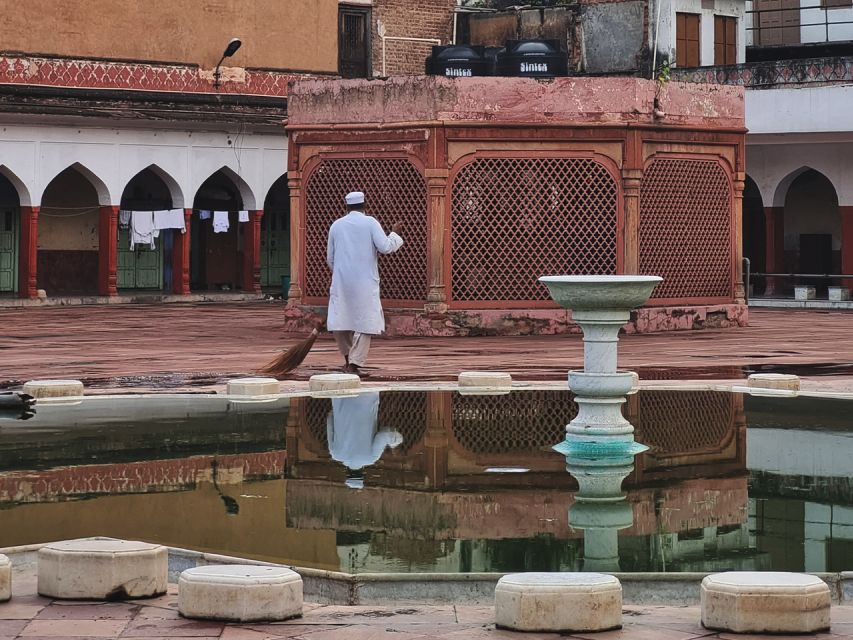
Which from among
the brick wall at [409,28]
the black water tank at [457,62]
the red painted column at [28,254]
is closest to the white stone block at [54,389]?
the black water tank at [457,62]

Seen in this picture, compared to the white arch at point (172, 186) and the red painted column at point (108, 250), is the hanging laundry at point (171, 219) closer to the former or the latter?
the white arch at point (172, 186)

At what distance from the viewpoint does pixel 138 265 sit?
113ft

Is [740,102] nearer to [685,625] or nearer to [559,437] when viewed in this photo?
[559,437]

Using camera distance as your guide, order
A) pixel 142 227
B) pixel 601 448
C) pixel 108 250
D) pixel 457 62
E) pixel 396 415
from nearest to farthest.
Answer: pixel 601 448 → pixel 396 415 → pixel 457 62 → pixel 108 250 → pixel 142 227

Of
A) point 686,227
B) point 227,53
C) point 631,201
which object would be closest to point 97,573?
point 631,201

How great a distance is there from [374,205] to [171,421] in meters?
9.52

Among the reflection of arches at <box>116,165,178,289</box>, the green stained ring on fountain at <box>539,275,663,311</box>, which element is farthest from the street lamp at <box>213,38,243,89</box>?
the green stained ring on fountain at <box>539,275,663,311</box>

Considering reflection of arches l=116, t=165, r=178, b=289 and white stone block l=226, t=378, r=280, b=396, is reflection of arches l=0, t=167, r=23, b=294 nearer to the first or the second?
reflection of arches l=116, t=165, r=178, b=289

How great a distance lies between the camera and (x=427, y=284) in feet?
64.5

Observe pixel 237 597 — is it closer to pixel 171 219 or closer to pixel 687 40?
pixel 171 219

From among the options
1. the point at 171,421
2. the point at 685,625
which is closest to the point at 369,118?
the point at 171,421

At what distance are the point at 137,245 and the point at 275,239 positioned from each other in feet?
12.2

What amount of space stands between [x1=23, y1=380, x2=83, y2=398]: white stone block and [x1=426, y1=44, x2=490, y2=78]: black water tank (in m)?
14.6

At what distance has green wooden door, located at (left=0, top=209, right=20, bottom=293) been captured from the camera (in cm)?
3234
